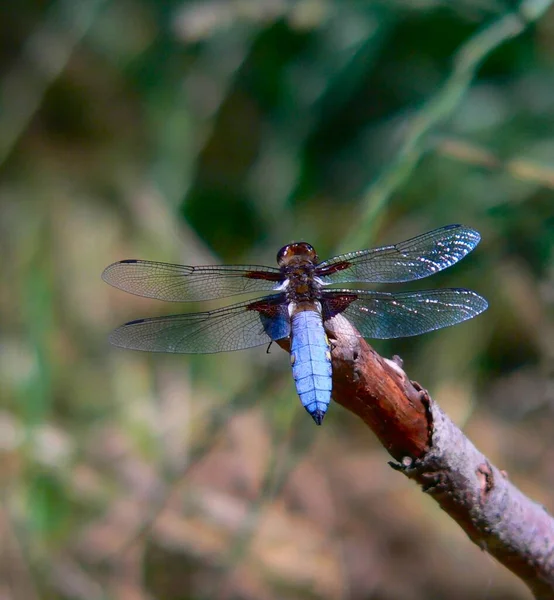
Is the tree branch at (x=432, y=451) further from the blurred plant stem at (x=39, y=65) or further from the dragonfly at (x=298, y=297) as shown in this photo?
the blurred plant stem at (x=39, y=65)

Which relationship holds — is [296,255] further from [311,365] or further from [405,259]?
[311,365]

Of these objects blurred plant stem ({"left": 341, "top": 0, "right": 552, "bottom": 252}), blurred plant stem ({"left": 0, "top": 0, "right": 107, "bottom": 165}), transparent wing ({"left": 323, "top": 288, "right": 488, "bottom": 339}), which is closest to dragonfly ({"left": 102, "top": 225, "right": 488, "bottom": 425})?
transparent wing ({"left": 323, "top": 288, "right": 488, "bottom": 339})

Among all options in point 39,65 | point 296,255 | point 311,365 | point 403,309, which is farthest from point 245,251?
point 311,365

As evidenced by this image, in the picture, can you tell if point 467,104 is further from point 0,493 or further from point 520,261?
point 0,493

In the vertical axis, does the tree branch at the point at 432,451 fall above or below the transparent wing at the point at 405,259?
A: below

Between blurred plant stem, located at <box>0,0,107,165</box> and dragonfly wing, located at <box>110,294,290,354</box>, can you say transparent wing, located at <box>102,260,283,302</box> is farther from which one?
blurred plant stem, located at <box>0,0,107,165</box>

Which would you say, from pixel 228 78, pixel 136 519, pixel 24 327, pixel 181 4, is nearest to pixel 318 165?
pixel 228 78

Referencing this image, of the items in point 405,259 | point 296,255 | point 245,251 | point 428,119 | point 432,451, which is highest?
point 245,251

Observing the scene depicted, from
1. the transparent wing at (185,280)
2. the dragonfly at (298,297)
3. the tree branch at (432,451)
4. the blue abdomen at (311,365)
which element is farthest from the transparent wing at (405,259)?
the tree branch at (432,451)
